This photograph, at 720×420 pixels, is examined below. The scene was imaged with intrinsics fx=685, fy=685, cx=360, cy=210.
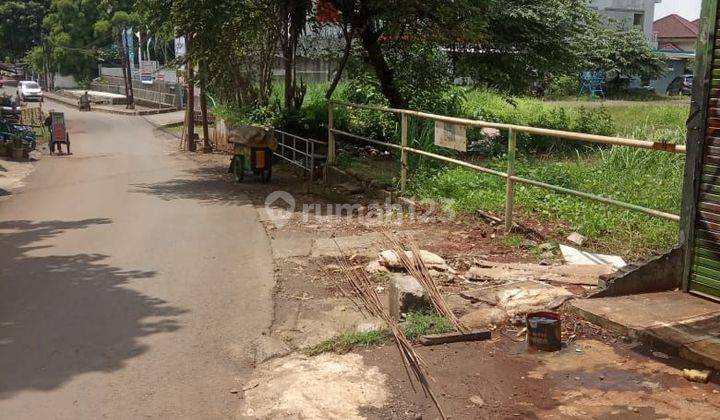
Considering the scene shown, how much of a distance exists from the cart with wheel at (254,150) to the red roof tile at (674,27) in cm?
5111

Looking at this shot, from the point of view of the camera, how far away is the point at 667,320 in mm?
4746

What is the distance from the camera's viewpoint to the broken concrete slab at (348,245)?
7.80 m

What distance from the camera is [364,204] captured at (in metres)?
10.9

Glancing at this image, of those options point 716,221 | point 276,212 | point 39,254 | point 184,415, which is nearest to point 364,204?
point 276,212

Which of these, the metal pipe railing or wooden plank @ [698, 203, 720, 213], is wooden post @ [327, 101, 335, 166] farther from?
wooden plank @ [698, 203, 720, 213]

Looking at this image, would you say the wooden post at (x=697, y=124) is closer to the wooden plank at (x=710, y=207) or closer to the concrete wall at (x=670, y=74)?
the wooden plank at (x=710, y=207)

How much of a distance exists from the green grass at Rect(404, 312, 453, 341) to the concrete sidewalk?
993mm

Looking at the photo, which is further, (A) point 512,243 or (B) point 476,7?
(B) point 476,7

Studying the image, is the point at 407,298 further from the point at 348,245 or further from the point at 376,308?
the point at 348,245

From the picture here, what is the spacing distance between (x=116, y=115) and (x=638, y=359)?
42161 mm

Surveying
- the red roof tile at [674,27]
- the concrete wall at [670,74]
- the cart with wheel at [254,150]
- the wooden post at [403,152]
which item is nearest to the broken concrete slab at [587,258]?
the wooden post at [403,152]

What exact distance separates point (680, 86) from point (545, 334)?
4411cm

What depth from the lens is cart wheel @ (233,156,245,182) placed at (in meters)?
14.0

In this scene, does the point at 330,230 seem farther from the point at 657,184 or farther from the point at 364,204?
the point at 657,184
